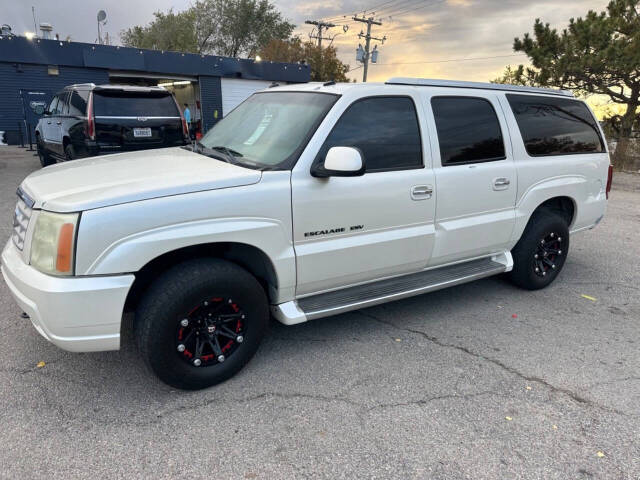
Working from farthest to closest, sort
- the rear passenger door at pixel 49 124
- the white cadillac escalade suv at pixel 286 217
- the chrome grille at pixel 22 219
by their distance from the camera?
the rear passenger door at pixel 49 124 < the chrome grille at pixel 22 219 < the white cadillac escalade suv at pixel 286 217

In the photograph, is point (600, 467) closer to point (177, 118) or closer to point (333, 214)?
point (333, 214)

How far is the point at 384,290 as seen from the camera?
360cm

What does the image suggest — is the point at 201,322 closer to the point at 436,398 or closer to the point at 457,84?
the point at 436,398

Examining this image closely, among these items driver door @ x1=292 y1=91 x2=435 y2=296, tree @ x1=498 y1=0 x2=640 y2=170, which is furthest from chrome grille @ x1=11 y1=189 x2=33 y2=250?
tree @ x1=498 y1=0 x2=640 y2=170

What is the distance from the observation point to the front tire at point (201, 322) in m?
2.70

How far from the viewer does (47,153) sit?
11.2m

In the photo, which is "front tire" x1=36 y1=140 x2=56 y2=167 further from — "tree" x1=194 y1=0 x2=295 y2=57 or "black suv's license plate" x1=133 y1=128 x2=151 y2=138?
"tree" x1=194 y1=0 x2=295 y2=57

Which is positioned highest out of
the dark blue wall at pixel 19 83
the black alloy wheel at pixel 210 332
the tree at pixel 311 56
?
the tree at pixel 311 56

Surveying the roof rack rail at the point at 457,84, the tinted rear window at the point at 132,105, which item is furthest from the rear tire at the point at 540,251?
the tinted rear window at the point at 132,105

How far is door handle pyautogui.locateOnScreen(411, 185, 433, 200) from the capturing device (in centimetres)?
353

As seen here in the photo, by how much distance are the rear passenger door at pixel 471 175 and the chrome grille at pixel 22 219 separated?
281 centimetres

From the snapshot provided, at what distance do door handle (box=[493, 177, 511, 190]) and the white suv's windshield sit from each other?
1654 millimetres

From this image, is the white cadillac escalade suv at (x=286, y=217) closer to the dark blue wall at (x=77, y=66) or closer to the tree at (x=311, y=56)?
the dark blue wall at (x=77, y=66)

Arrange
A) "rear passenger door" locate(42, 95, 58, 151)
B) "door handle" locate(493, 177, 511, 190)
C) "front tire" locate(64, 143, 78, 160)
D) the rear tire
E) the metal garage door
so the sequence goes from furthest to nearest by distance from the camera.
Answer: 1. the metal garage door
2. "rear passenger door" locate(42, 95, 58, 151)
3. "front tire" locate(64, 143, 78, 160)
4. the rear tire
5. "door handle" locate(493, 177, 511, 190)
